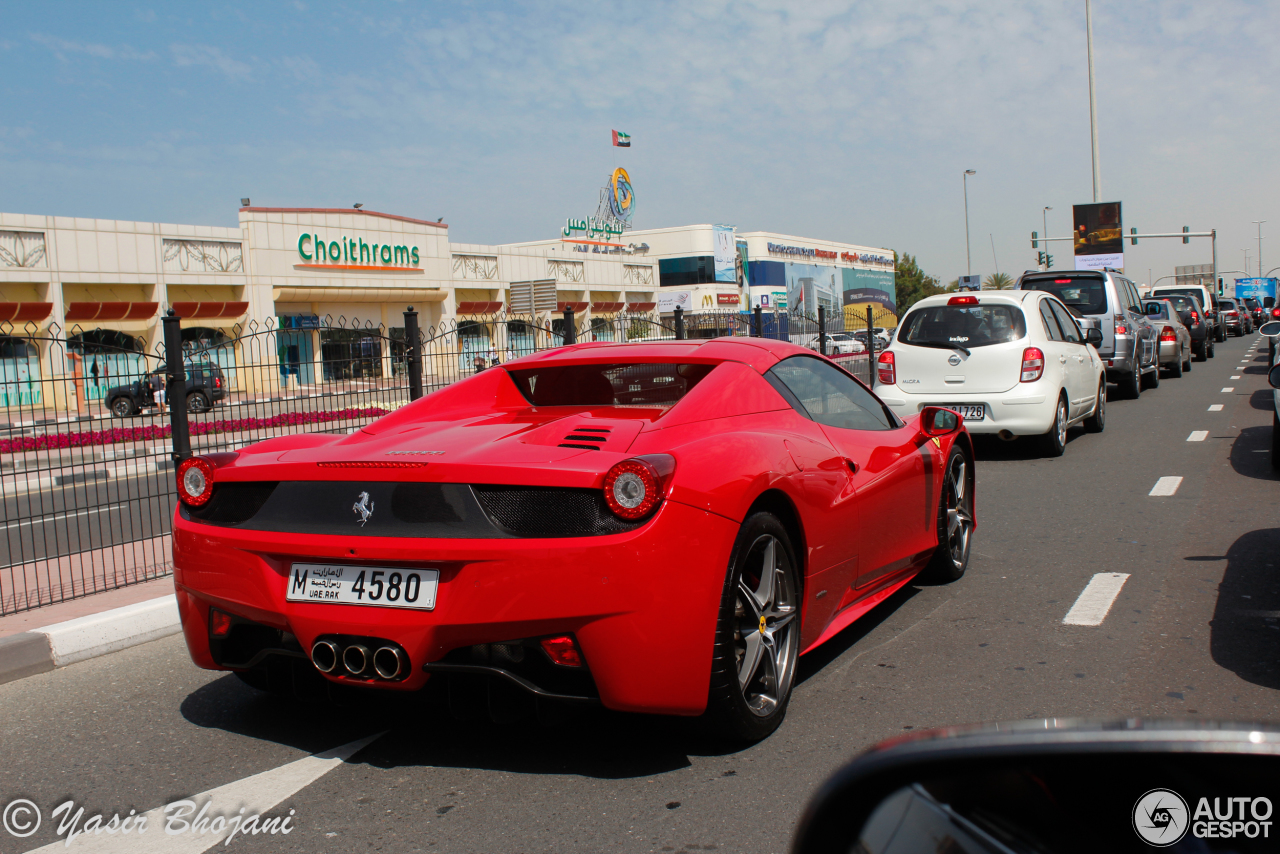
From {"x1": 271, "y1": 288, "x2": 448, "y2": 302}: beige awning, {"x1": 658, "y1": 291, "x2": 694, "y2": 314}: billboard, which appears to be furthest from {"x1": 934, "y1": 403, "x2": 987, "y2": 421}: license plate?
{"x1": 658, "y1": 291, "x2": 694, "y2": 314}: billboard

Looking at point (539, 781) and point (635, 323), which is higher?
point (635, 323)

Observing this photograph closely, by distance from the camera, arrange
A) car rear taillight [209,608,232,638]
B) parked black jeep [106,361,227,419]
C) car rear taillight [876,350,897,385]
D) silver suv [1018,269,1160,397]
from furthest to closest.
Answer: silver suv [1018,269,1160,397]
car rear taillight [876,350,897,385]
parked black jeep [106,361,227,419]
car rear taillight [209,608,232,638]

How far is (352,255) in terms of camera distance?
39.2 meters

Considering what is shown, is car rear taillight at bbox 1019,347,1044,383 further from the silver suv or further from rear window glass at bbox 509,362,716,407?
rear window glass at bbox 509,362,716,407

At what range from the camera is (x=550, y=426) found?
3557 millimetres

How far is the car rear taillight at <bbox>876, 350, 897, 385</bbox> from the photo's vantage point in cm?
1080

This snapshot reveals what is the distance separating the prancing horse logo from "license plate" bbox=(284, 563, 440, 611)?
0.15 m

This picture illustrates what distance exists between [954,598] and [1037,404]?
5.52 meters

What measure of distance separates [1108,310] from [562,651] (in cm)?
1531

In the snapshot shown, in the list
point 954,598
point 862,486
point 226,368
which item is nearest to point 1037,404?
point 954,598

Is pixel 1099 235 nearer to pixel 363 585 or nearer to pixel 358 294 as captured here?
pixel 358 294

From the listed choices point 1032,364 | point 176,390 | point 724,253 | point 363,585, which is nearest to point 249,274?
point 1032,364

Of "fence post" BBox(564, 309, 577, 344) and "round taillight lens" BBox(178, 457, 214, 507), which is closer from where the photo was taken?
"round taillight lens" BBox(178, 457, 214, 507)

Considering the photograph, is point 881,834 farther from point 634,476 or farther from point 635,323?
point 635,323
